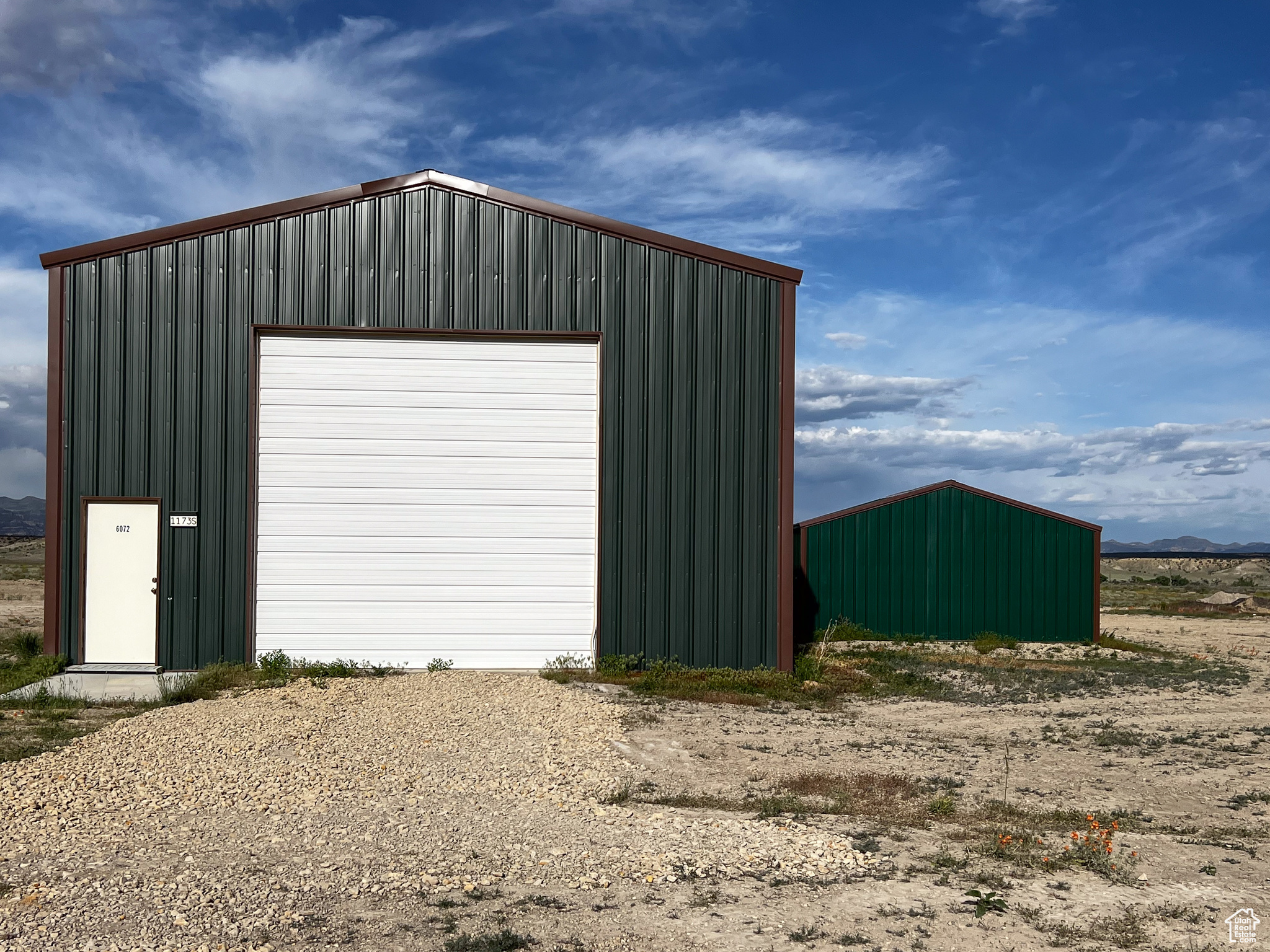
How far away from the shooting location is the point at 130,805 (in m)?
6.89

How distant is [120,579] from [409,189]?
703 centimetres

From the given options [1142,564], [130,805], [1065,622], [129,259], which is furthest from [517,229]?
[1142,564]

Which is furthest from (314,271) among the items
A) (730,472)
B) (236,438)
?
(730,472)

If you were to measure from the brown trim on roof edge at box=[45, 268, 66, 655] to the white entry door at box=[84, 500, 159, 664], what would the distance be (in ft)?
1.25

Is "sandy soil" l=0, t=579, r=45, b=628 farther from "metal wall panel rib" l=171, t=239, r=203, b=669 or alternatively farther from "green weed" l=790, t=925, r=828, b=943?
"green weed" l=790, t=925, r=828, b=943

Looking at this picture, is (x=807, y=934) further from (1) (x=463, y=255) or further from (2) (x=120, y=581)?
(2) (x=120, y=581)

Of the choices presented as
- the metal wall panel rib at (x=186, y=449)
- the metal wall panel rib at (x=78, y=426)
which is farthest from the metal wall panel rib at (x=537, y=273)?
the metal wall panel rib at (x=78, y=426)

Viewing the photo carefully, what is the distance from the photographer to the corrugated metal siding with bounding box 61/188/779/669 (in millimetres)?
13109

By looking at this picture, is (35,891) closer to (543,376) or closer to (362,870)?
(362,870)

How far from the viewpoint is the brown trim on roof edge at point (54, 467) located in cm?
1288

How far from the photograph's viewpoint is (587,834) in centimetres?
644

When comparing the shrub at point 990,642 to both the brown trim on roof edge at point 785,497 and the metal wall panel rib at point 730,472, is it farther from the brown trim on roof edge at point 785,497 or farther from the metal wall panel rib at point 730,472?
the metal wall panel rib at point 730,472

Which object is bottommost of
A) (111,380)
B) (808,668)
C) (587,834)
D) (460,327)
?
(808,668)

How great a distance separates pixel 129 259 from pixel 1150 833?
1420 centimetres
